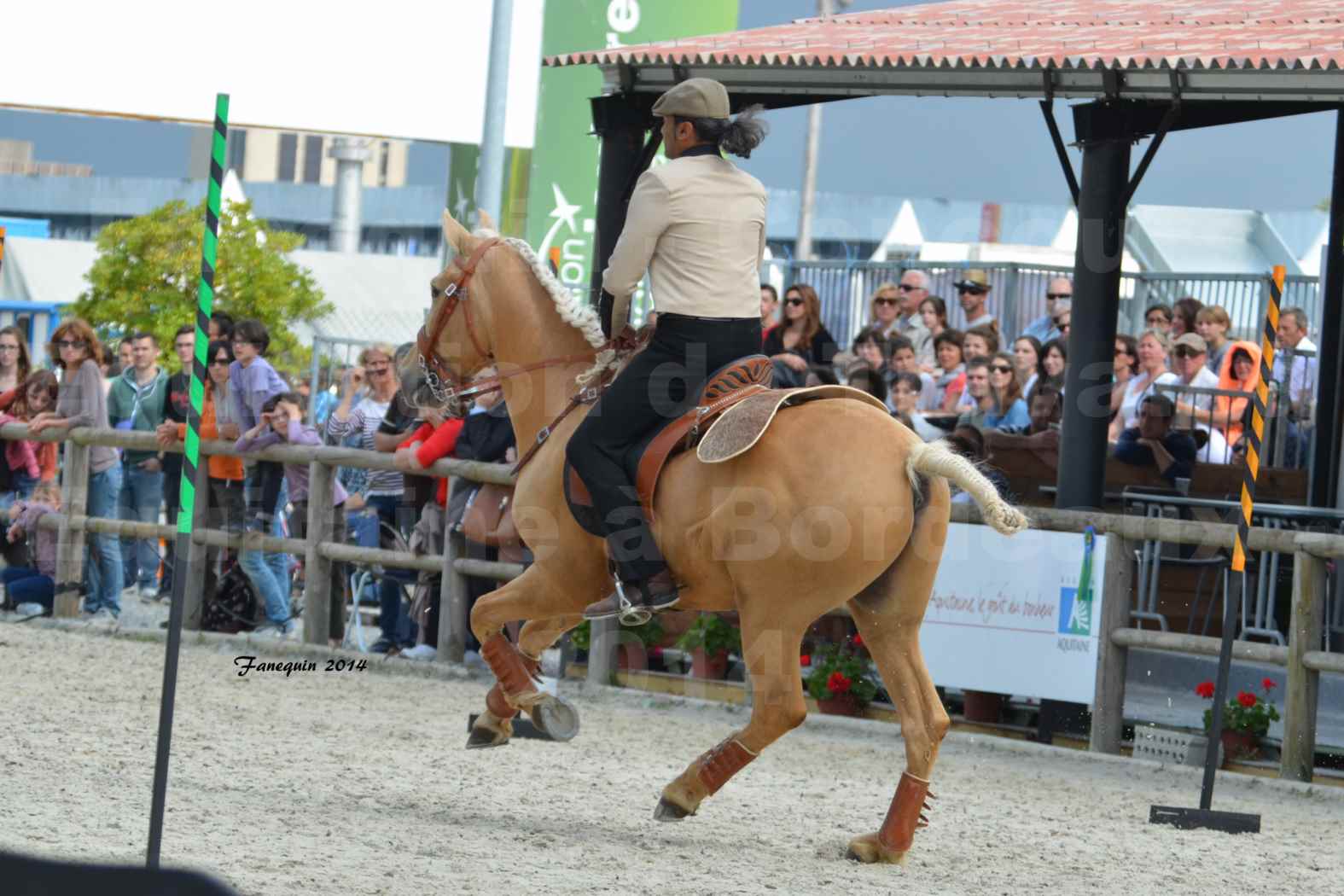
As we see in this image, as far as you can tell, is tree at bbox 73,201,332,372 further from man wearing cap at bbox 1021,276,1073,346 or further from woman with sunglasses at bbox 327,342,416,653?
man wearing cap at bbox 1021,276,1073,346

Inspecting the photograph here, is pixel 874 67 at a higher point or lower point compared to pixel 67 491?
higher

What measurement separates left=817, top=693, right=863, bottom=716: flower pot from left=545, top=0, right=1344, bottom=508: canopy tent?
5.31ft

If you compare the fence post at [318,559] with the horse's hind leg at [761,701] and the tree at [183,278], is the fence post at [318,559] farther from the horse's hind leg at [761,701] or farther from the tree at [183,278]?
the tree at [183,278]

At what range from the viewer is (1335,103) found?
34.9 ft

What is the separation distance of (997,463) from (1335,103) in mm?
2916

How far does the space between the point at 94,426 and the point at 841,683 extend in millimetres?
5801

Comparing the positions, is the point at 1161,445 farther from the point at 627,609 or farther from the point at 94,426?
the point at 94,426

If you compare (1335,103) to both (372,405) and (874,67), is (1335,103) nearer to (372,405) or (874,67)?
(874,67)

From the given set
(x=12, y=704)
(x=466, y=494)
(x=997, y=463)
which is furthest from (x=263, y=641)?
(x=997, y=463)

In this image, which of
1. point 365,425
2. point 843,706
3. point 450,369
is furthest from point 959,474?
point 365,425

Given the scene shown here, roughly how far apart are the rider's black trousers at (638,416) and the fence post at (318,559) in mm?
5404

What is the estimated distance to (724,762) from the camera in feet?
22.6

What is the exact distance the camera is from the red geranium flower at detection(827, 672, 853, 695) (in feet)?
35.3

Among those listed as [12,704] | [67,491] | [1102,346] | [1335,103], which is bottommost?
[12,704]
